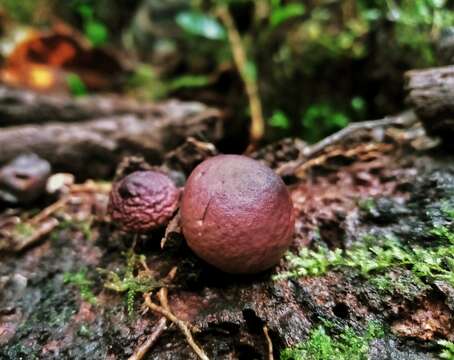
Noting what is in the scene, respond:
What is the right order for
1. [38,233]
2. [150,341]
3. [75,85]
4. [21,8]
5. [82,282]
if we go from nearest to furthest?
[150,341] → [82,282] → [38,233] → [75,85] → [21,8]

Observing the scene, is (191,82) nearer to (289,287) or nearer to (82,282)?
(82,282)

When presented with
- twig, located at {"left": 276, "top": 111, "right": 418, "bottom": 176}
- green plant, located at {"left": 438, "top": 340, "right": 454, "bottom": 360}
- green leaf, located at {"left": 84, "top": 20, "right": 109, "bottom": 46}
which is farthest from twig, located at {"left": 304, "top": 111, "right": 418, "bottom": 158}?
green leaf, located at {"left": 84, "top": 20, "right": 109, "bottom": 46}

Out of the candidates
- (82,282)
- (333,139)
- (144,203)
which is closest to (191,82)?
(333,139)

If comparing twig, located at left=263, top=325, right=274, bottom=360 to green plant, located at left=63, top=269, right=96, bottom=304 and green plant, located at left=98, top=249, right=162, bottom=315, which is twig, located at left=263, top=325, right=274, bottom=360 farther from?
green plant, located at left=63, top=269, right=96, bottom=304

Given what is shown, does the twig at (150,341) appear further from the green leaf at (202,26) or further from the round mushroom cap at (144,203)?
the green leaf at (202,26)

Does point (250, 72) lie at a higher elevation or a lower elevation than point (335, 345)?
higher
